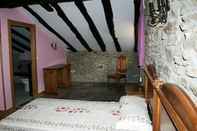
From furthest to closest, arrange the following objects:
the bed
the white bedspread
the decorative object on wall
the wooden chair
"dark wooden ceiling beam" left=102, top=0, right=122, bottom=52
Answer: the wooden chair, the decorative object on wall, "dark wooden ceiling beam" left=102, top=0, right=122, bottom=52, the white bedspread, the bed

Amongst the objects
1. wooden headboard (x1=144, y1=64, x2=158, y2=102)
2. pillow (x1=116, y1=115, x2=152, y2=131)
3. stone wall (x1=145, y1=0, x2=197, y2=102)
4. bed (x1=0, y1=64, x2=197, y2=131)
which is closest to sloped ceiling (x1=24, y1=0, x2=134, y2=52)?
wooden headboard (x1=144, y1=64, x2=158, y2=102)

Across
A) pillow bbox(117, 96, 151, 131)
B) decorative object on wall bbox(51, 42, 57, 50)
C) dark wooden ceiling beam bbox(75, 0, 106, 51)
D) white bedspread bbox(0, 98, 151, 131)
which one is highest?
dark wooden ceiling beam bbox(75, 0, 106, 51)

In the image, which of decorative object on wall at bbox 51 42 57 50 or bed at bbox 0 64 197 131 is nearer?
bed at bbox 0 64 197 131

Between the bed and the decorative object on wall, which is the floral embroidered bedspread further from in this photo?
the decorative object on wall

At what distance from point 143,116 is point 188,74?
131 cm

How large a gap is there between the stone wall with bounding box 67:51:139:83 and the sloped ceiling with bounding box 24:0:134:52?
0.75 metres

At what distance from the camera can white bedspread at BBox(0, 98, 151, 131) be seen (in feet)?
7.18

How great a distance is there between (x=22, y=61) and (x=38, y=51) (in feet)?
6.11

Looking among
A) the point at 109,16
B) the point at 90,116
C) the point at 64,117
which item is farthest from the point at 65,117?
the point at 109,16

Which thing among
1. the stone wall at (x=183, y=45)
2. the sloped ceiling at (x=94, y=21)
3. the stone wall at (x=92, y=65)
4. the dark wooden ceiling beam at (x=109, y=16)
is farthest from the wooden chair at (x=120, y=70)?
the stone wall at (x=183, y=45)

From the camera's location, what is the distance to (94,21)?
4.68 metres

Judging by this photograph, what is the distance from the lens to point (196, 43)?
0.90 m

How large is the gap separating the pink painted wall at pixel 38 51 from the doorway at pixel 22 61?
123mm

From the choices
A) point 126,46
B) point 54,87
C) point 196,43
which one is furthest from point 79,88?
point 196,43
